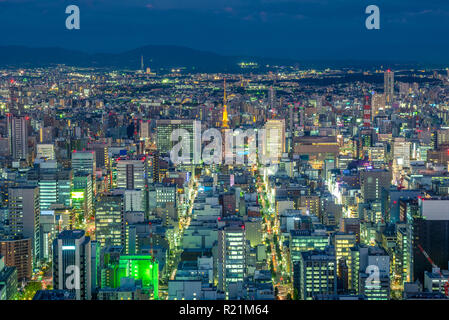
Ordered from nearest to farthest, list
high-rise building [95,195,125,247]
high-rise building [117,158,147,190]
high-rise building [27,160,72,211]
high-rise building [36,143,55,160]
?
high-rise building [95,195,125,247], high-rise building [27,160,72,211], high-rise building [117,158,147,190], high-rise building [36,143,55,160]

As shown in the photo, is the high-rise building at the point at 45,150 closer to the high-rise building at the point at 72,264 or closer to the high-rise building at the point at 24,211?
the high-rise building at the point at 24,211

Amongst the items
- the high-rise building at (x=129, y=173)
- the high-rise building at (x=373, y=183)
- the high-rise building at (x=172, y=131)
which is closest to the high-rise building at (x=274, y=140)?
the high-rise building at (x=172, y=131)

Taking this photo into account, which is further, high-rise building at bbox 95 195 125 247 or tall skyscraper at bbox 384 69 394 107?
tall skyscraper at bbox 384 69 394 107

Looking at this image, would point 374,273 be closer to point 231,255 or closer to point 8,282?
point 231,255

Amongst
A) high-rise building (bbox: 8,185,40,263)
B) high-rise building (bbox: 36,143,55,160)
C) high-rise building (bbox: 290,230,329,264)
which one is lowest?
high-rise building (bbox: 290,230,329,264)

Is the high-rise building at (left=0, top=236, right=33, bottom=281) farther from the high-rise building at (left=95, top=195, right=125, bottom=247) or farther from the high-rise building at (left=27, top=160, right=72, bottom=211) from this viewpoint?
the high-rise building at (left=27, top=160, right=72, bottom=211)

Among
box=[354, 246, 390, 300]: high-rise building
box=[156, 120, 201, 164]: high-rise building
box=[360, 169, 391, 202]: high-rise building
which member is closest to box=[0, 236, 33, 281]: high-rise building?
box=[354, 246, 390, 300]: high-rise building

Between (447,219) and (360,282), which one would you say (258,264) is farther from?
(447,219)
